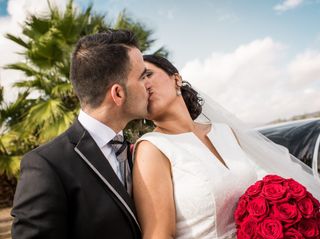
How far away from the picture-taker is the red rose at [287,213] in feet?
6.07

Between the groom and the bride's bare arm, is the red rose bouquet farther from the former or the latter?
the groom

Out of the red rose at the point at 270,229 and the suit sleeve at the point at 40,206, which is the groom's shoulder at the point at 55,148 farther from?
the red rose at the point at 270,229

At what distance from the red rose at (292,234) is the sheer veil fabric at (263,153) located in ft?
3.64

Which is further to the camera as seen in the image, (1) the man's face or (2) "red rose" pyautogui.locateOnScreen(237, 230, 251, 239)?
(1) the man's face

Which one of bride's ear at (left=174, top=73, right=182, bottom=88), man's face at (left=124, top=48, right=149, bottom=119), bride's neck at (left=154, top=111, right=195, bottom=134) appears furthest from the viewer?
bride's ear at (left=174, top=73, right=182, bottom=88)

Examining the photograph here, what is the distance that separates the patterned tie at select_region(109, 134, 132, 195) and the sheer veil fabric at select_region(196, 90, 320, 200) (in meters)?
1.37

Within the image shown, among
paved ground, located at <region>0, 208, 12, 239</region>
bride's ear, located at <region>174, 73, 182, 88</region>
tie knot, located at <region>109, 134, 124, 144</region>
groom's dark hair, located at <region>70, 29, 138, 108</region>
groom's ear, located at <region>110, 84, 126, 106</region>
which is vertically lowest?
paved ground, located at <region>0, 208, 12, 239</region>

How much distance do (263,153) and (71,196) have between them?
202 centimetres

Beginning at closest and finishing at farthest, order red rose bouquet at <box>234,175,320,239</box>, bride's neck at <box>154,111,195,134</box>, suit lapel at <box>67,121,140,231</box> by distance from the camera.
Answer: suit lapel at <box>67,121,140,231</box> < red rose bouquet at <box>234,175,320,239</box> < bride's neck at <box>154,111,195,134</box>

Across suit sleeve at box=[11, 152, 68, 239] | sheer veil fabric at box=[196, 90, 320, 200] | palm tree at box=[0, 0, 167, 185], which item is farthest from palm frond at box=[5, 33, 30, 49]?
suit sleeve at box=[11, 152, 68, 239]

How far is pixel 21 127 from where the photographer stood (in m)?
9.84

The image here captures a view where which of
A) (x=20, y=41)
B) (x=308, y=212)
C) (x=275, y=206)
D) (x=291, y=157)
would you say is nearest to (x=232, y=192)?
(x=275, y=206)

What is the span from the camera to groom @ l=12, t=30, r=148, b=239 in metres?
1.49

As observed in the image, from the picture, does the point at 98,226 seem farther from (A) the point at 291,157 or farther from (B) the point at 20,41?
(B) the point at 20,41
